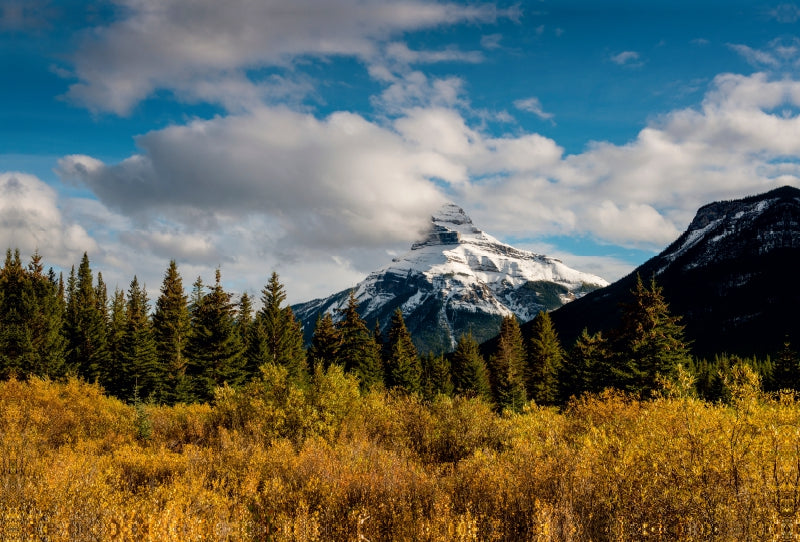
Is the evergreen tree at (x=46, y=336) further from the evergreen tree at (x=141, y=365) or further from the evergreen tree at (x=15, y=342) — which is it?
the evergreen tree at (x=141, y=365)

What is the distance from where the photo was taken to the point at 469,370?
6969 centimetres

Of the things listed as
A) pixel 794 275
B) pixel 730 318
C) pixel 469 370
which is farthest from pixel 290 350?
pixel 794 275

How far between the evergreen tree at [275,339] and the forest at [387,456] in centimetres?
127

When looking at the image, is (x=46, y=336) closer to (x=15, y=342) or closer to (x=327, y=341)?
(x=15, y=342)

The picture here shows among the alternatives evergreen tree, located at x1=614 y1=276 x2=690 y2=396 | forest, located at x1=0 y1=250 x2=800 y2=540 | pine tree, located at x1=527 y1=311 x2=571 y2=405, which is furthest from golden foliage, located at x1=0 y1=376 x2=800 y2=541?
pine tree, located at x1=527 y1=311 x2=571 y2=405

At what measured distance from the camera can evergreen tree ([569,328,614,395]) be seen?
40.6 metres

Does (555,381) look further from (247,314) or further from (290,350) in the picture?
(247,314)

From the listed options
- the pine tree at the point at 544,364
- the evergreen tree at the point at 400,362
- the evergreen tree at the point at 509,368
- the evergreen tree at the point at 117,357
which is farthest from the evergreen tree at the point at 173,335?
the pine tree at the point at 544,364

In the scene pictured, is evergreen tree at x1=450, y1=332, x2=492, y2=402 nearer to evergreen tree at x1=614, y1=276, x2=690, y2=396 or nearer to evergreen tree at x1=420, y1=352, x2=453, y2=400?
evergreen tree at x1=420, y1=352, x2=453, y2=400

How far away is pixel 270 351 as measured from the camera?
51.8 metres

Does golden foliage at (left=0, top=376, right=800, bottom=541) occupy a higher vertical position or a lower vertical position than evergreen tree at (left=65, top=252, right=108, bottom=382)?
lower

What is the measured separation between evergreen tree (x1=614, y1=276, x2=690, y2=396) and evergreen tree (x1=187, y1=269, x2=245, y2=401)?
123ft

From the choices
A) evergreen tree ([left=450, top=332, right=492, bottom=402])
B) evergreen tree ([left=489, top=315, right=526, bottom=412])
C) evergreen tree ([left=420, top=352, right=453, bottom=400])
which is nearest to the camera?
evergreen tree ([left=489, top=315, right=526, bottom=412])

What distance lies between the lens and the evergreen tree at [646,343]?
34219 mm
